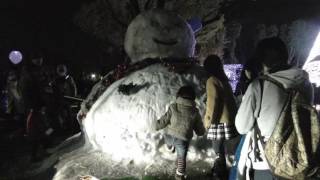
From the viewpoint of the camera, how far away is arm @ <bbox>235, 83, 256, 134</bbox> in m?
3.49

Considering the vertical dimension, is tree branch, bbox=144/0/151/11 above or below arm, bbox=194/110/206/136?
above

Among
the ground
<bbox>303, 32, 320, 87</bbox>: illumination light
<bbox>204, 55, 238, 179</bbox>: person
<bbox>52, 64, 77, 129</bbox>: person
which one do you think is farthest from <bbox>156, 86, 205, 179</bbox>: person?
<bbox>52, 64, 77, 129</bbox>: person

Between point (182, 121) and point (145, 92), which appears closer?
point (182, 121)

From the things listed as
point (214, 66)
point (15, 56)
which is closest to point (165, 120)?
point (214, 66)

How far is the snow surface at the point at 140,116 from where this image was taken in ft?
23.9

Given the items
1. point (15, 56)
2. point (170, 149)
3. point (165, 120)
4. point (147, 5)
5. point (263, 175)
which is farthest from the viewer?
point (147, 5)

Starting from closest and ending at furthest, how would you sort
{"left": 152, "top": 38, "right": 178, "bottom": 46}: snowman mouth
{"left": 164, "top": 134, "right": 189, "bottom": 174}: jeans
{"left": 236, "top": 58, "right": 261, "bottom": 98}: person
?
{"left": 236, "top": 58, "right": 261, "bottom": 98}: person, {"left": 164, "top": 134, "right": 189, "bottom": 174}: jeans, {"left": 152, "top": 38, "right": 178, "bottom": 46}: snowman mouth

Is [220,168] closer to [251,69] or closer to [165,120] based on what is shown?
[165,120]

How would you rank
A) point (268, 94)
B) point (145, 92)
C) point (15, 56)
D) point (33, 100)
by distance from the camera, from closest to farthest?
point (268, 94), point (145, 92), point (33, 100), point (15, 56)

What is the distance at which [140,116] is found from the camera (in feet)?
24.0

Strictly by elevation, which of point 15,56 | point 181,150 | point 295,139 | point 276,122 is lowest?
point 181,150

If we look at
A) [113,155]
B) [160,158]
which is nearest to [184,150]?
[160,158]

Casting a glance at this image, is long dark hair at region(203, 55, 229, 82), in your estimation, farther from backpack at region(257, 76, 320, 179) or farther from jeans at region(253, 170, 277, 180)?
backpack at region(257, 76, 320, 179)

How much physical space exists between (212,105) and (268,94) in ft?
7.73
